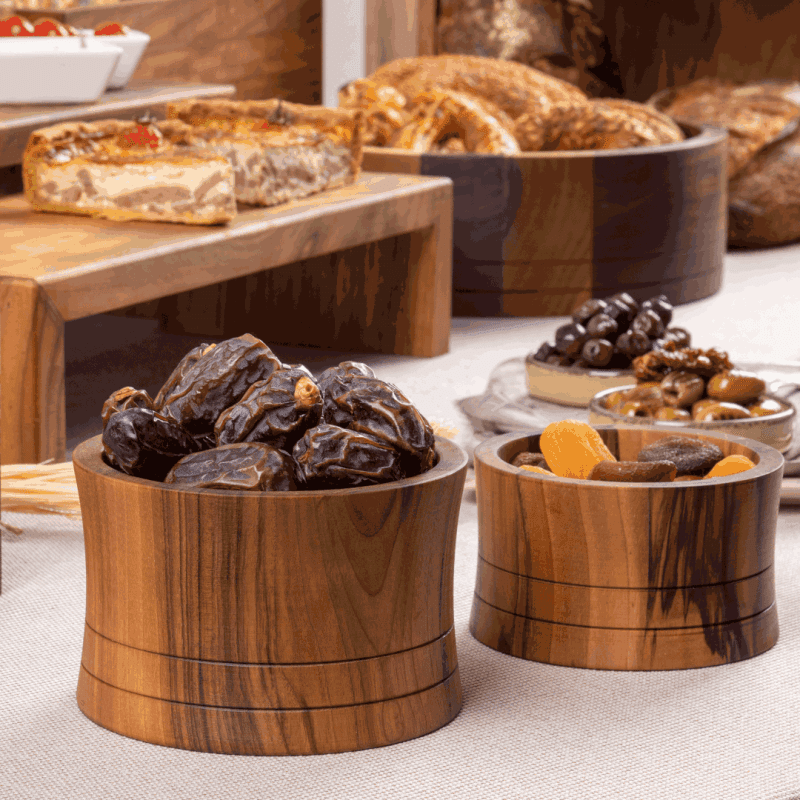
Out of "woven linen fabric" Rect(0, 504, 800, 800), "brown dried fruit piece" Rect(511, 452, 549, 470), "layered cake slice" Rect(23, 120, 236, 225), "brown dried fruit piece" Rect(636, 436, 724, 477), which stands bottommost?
"woven linen fabric" Rect(0, 504, 800, 800)

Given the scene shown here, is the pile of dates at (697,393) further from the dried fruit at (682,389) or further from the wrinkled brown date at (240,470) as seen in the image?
the wrinkled brown date at (240,470)

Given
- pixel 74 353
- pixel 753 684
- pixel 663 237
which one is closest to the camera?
pixel 753 684

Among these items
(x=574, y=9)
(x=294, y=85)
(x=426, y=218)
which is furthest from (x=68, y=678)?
(x=574, y=9)

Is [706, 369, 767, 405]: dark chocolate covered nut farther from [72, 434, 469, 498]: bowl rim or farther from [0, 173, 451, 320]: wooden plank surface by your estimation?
[0, 173, 451, 320]: wooden plank surface

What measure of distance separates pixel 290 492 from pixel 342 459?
0.14 ft

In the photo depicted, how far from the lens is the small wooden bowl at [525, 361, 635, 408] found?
1.48 metres

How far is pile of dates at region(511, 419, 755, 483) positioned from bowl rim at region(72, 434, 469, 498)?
0.11m

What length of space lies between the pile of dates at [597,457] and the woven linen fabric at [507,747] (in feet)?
0.46

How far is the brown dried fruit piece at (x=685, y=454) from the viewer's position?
0.96 meters

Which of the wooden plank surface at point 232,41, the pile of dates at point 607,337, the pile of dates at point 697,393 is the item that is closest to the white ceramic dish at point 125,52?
the wooden plank surface at point 232,41

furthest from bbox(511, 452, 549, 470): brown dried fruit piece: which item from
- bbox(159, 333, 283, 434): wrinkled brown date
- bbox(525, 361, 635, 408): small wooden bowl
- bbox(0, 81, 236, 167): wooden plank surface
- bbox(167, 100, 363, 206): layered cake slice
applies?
bbox(0, 81, 236, 167): wooden plank surface

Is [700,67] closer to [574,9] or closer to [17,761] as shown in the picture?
[574,9]

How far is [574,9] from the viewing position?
3484 mm

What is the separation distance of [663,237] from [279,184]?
898 millimetres
